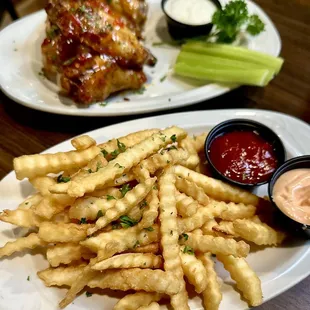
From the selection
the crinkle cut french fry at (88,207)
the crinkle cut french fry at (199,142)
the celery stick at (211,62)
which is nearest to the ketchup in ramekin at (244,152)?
the crinkle cut french fry at (199,142)

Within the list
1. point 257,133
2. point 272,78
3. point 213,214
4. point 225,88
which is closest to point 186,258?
point 213,214

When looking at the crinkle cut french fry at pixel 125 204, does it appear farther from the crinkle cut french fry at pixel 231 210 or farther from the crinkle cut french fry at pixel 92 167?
the crinkle cut french fry at pixel 231 210

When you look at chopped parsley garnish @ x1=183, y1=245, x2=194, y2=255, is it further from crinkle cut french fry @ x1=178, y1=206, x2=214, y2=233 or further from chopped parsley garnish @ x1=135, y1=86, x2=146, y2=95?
chopped parsley garnish @ x1=135, y1=86, x2=146, y2=95

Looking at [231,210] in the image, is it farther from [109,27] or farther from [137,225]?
[109,27]

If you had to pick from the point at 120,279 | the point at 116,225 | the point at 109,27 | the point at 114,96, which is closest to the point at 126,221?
the point at 116,225

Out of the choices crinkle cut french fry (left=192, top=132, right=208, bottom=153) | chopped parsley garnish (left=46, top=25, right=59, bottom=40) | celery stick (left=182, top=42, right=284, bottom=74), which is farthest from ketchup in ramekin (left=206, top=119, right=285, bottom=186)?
chopped parsley garnish (left=46, top=25, right=59, bottom=40)
